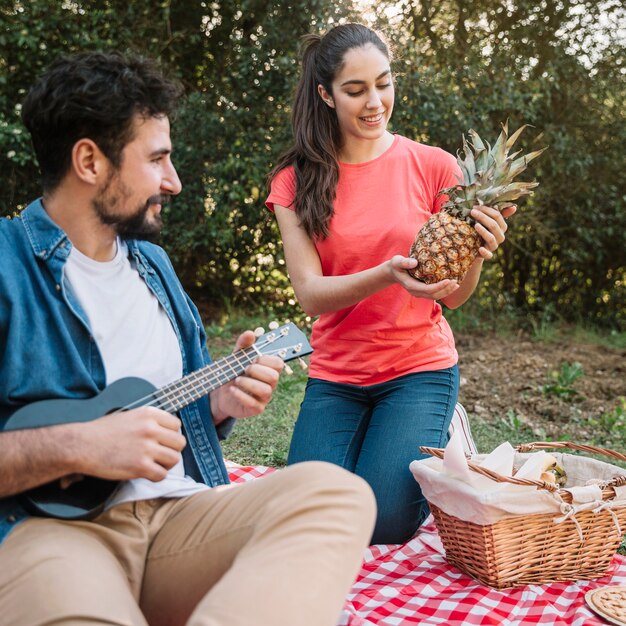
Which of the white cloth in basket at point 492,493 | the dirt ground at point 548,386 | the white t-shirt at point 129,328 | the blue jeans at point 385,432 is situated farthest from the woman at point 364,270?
the dirt ground at point 548,386

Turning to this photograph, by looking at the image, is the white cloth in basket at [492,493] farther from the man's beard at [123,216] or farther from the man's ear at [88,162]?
the man's ear at [88,162]

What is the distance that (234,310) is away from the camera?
9.09 metres

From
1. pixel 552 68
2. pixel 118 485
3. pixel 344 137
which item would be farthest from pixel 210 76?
pixel 118 485

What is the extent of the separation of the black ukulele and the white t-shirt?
0.11 meters

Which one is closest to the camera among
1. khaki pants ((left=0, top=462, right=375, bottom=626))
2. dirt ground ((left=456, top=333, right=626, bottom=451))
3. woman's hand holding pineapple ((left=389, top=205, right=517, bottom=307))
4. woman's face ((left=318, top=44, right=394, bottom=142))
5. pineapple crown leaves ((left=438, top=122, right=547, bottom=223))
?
khaki pants ((left=0, top=462, right=375, bottom=626))

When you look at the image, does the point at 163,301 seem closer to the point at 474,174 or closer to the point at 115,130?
the point at 115,130

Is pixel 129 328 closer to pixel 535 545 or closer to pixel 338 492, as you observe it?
pixel 338 492

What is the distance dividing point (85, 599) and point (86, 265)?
1.03 metres

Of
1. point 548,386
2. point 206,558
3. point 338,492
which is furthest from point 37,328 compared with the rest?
point 548,386

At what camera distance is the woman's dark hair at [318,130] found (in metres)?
3.71

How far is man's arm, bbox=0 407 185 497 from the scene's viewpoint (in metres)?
1.94

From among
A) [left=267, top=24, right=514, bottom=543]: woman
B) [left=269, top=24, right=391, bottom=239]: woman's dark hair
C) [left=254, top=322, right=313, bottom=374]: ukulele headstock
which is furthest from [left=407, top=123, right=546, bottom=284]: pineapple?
[left=254, top=322, right=313, bottom=374]: ukulele headstock

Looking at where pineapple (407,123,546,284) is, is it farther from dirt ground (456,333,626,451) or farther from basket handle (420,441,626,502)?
dirt ground (456,333,626,451)

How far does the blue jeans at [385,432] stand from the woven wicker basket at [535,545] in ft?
1.22
